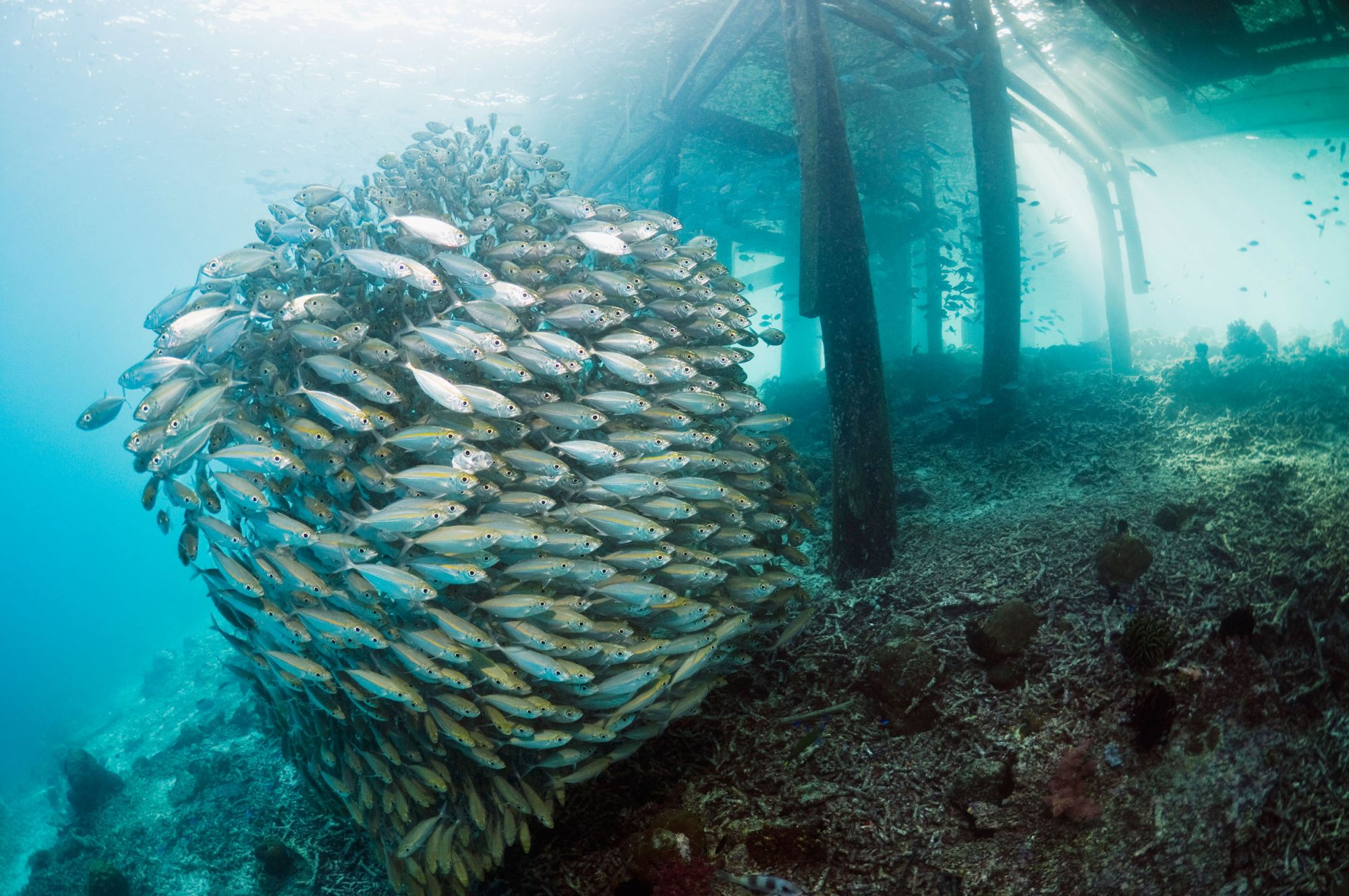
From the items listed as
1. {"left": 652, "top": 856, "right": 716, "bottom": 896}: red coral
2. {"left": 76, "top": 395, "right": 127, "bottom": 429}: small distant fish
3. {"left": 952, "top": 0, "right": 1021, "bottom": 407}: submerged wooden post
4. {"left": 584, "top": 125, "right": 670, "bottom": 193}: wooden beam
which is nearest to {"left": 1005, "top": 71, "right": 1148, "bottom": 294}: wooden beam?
{"left": 952, "top": 0, "right": 1021, "bottom": 407}: submerged wooden post

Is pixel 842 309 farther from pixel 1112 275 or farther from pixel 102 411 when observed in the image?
pixel 1112 275

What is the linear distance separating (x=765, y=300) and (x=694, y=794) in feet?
340

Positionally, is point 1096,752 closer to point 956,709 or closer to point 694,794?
point 956,709

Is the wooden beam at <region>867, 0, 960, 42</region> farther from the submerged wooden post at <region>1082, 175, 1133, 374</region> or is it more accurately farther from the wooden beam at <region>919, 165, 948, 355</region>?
the submerged wooden post at <region>1082, 175, 1133, 374</region>

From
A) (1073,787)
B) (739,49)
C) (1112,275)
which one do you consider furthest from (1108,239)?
(1073,787)

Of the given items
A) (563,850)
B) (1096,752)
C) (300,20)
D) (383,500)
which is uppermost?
(300,20)

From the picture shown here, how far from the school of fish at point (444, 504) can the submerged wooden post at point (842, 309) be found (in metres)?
1.66

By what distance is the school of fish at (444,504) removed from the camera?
3545mm

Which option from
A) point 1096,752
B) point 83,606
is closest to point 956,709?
point 1096,752

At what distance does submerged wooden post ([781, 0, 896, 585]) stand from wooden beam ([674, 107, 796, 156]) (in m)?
5.71

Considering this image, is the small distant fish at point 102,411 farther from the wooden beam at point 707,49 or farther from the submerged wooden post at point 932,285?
the submerged wooden post at point 932,285

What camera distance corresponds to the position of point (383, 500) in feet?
13.0

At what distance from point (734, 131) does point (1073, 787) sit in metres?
12.2

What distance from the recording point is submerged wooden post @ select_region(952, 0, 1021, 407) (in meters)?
8.73
